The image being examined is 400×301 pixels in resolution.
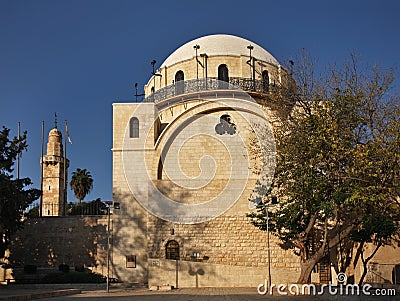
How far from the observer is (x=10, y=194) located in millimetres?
20125

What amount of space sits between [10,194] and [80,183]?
1766 cm

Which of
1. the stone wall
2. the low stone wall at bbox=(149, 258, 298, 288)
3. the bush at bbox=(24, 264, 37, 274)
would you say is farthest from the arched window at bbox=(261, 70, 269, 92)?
the bush at bbox=(24, 264, 37, 274)

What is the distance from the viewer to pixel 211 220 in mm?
20359

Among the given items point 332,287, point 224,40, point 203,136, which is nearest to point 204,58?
point 224,40

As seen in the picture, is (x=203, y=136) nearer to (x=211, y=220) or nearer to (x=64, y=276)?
(x=211, y=220)

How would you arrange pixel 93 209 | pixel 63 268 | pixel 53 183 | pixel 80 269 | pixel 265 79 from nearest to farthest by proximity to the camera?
pixel 63 268, pixel 80 269, pixel 265 79, pixel 53 183, pixel 93 209

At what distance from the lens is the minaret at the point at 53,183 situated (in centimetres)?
2764

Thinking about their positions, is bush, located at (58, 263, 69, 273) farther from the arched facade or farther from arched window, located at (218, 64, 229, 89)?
arched window, located at (218, 64, 229, 89)

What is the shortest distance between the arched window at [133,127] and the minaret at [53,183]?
7.23 metres

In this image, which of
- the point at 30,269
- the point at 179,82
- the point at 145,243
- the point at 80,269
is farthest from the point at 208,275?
the point at 179,82

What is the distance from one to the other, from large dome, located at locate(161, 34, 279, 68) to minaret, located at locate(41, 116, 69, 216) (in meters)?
8.03

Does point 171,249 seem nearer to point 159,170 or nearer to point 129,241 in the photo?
point 129,241

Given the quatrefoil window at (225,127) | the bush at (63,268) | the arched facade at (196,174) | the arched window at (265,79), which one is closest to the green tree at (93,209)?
the bush at (63,268)

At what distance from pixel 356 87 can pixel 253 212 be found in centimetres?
861
